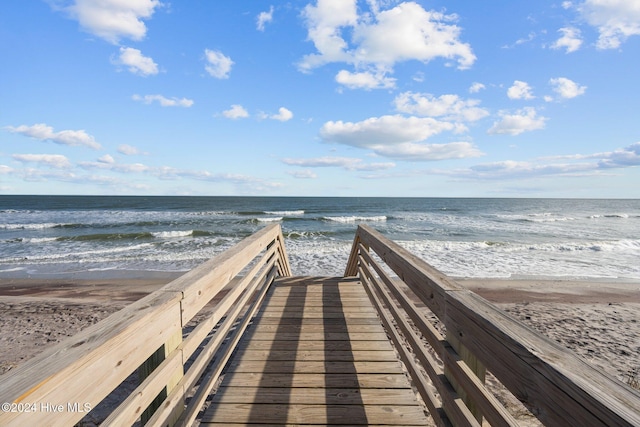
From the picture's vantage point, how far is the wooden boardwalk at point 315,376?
2.17 m

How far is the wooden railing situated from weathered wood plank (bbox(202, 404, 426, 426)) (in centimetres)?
26

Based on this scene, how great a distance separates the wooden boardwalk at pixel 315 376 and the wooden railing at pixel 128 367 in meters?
0.39

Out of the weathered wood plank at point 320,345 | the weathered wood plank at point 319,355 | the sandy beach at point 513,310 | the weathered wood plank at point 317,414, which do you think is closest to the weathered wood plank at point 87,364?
the weathered wood plank at point 317,414

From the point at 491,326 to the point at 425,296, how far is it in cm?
76

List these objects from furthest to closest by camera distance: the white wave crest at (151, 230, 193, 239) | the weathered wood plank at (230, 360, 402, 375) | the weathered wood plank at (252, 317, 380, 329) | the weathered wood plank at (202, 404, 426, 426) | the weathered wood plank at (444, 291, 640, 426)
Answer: the white wave crest at (151, 230, 193, 239), the weathered wood plank at (252, 317, 380, 329), the weathered wood plank at (230, 360, 402, 375), the weathered wood plank at (202, 404, 426, 426), the weathered wood plank at (444, 291, 640, 426)

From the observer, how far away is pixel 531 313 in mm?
7156

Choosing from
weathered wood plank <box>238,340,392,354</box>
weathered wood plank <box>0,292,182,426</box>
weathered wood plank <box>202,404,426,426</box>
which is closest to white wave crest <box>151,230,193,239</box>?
weathered wood plank <box>238,340,392,354</box>

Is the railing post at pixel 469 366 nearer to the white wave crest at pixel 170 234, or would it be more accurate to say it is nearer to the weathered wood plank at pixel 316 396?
the weathered wood plank at pixel 316 396

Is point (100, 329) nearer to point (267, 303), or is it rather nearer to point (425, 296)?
point (425, 296)

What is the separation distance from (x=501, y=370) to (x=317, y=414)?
1478 mm

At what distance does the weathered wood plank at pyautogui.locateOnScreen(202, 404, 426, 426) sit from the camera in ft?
6.93

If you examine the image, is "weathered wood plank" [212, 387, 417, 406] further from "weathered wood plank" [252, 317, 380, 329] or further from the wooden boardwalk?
"weathered wood plank" [252, 317, 380, 329]

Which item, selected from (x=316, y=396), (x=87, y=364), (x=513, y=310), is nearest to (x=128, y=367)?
(x=87, y=364)

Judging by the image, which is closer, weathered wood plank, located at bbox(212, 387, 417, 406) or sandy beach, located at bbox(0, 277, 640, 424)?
weathered wood plank, located at bbox(212, 387, 417, 406)
